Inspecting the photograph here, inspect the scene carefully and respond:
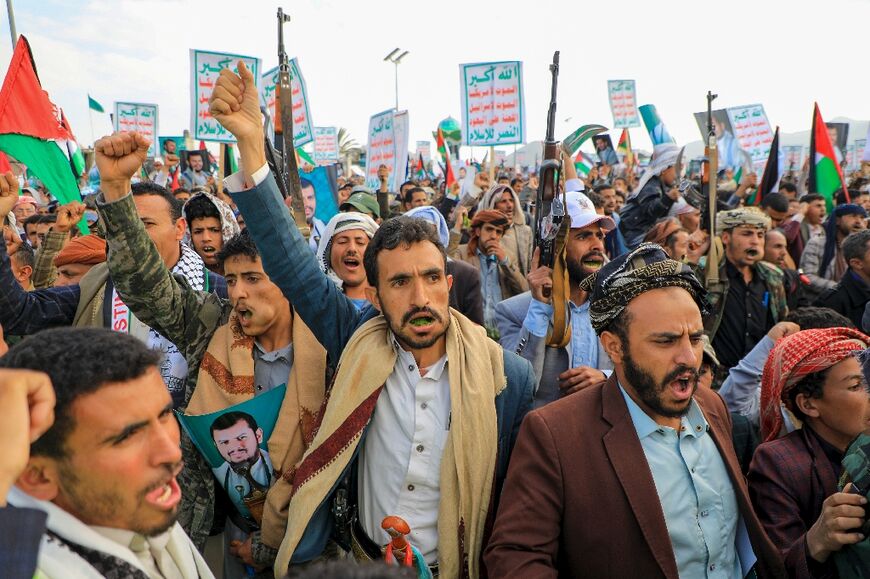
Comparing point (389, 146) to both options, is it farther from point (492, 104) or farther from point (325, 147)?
point (325, 147)

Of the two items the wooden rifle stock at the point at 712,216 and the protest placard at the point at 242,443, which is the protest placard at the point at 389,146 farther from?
the protest placard at the point at 242,443

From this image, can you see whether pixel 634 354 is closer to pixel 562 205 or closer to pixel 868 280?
pixel 562 205

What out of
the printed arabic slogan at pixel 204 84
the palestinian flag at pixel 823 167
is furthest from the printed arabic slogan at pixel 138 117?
the palestinian flag at pixel 823 167

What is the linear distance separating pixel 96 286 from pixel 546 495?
229 centimetres

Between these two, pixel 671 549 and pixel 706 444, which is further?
pixel 706 444

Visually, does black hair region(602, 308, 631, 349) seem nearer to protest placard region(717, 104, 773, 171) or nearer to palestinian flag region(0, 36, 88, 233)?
palestinian flag region(0, 36, 88, 233)

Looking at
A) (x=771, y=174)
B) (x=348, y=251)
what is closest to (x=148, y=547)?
(x=348, y=251)

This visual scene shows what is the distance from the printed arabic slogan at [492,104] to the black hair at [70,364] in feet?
27.2

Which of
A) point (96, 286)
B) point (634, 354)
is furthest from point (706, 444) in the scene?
point (96, 286)

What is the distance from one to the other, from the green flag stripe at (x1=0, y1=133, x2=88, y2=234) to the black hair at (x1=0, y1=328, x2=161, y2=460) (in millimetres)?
3002

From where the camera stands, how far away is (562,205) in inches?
127

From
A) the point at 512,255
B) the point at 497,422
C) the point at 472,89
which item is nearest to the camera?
the point at 497,422

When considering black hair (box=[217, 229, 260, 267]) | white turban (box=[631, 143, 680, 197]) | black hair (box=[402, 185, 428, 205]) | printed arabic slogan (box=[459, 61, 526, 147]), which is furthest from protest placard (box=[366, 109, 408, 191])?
black hair (box=[217, 229, 260, 267])

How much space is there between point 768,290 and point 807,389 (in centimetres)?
248
